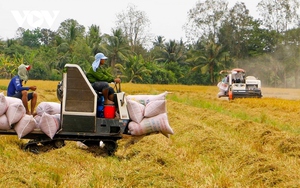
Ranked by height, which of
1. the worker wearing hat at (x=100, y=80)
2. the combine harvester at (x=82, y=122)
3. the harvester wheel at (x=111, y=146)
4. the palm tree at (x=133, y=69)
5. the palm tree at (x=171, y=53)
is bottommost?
the harvester wheel at (x=111, y=146)

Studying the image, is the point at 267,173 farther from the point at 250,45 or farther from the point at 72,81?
the point at 250,45

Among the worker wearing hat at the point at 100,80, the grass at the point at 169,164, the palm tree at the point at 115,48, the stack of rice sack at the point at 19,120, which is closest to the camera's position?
the grass at the point at 169,164

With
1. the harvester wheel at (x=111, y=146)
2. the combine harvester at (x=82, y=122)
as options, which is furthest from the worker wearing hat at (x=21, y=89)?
the harvester wheel at (x=111, y=146)

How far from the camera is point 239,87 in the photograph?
26.4 metres

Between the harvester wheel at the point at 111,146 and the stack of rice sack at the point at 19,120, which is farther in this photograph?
the harvester wheel at the point at 111,146

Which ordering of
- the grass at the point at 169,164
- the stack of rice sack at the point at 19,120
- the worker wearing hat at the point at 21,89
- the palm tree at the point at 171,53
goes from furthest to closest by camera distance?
the palm tree at the point at 171,53 < the worker wearing hat at the point at 21,89 < the stack of rice sack at the point at 19,120 < the grass at the point at 169,164

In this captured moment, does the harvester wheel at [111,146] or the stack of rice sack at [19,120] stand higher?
the stack of rice sack at [19,120]

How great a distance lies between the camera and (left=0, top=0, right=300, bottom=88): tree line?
172ft

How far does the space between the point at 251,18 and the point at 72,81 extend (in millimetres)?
58248

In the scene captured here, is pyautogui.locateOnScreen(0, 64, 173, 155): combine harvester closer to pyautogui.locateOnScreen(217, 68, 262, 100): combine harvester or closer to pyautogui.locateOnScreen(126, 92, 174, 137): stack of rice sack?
pyautogui.locateOnScreen(126, 92, 174, 137): stack of rice sack

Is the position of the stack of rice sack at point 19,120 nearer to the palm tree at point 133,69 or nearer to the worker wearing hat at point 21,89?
the worker wearing hat at point 21,89

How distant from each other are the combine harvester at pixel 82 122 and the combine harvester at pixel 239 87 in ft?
60.3

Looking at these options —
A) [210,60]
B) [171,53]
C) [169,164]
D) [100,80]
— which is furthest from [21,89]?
[171,53]

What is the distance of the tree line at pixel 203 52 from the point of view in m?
52.3
